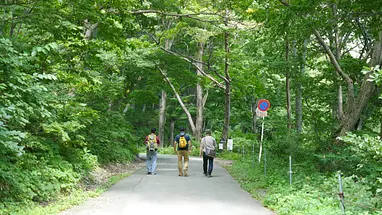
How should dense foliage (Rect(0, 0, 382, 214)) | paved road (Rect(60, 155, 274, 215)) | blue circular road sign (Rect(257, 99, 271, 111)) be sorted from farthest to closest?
blue circular road sign (Rect(257, 99, 271, 111)), paved road (Rect(60, 155, 274, 215)), dense foliage (Rect(0, 0, 382, 214))

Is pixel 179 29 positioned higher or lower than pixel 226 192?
higher

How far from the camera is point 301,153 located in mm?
13711

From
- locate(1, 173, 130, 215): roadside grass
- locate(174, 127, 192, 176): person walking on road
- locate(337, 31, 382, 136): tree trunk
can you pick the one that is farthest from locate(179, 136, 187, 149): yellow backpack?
locate(337, 31, 382, 136): tree trunk

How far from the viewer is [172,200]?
927 centimetres

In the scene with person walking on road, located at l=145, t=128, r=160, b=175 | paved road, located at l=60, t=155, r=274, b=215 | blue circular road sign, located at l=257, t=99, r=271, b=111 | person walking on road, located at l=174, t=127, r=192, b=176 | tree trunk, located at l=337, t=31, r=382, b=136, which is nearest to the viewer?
paved road, located at l=60, t=155, r=274, b=215

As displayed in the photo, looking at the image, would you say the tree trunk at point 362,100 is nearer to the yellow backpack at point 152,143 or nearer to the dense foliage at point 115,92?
the dense foliage at point 115,92

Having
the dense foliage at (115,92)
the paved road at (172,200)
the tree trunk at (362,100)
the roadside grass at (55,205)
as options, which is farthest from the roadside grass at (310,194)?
the roadside grass at (55,205)

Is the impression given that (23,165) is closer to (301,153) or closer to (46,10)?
(46,10)

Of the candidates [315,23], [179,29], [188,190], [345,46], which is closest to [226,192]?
[188,190]

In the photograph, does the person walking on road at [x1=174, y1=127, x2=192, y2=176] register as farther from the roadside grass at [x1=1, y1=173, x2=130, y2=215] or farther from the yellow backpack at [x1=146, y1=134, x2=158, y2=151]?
the roadside grass at [x1=1, y1=173, x2=130, y2=215]

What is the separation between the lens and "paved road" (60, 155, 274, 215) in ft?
26.1

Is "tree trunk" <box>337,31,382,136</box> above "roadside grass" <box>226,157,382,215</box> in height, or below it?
above

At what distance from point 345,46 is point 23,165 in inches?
708

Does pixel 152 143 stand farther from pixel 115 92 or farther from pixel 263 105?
pixel 263 105
